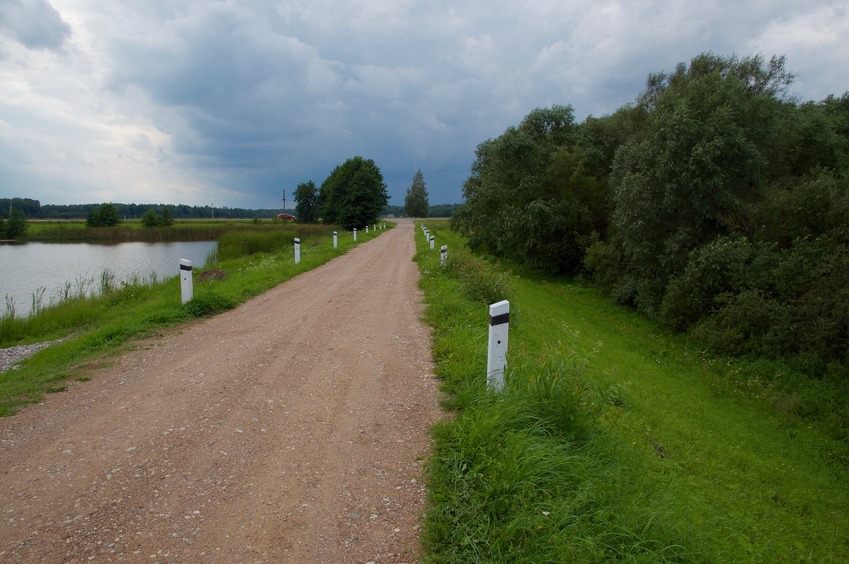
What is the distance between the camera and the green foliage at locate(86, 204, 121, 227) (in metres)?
65.2

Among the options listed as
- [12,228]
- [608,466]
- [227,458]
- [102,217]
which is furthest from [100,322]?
[102,217]

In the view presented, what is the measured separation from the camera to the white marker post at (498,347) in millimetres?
5059

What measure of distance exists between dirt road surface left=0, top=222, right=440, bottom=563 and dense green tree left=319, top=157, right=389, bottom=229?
62.3 m

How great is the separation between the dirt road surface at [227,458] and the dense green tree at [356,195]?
62284 mm

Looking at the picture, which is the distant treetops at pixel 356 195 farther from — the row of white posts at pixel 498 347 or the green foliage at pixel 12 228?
the row of white posts at pixel 498 347

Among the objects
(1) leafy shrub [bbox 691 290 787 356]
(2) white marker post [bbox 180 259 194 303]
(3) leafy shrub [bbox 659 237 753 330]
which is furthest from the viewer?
(3) leafy shrub [bbox 659 237 753 330]

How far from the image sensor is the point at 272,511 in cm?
336

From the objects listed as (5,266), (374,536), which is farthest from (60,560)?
(5,266)

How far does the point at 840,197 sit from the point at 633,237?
519 cm

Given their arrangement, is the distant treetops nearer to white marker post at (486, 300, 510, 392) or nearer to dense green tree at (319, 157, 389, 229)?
dense green tree at (319, 157, 389, 229)

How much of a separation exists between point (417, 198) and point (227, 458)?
5044 inches

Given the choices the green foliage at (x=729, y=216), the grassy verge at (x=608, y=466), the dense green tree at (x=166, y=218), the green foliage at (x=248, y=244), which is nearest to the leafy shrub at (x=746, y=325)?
the green foliage at (x=729, y=216)

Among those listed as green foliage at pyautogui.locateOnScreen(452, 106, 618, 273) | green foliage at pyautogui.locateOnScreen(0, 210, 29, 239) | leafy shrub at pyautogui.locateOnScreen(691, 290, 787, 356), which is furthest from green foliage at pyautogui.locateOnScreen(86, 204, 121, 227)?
leafy shrub at pyautogui.locateOnScreen(691, 290, 787, 356)

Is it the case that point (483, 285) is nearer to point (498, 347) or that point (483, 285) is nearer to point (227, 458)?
A: point (498, 347)
